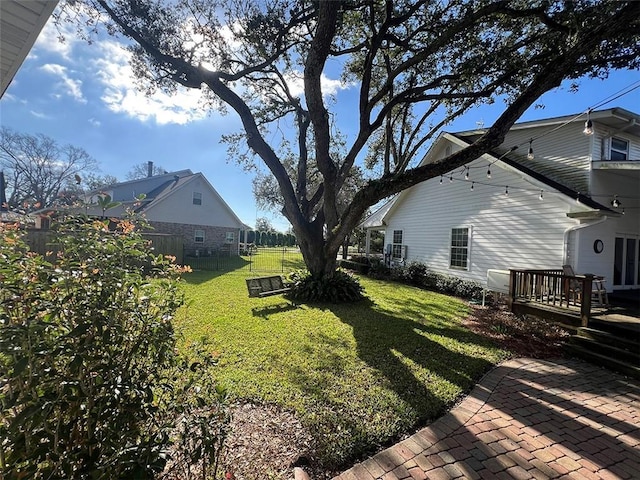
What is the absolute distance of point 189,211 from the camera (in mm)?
21734

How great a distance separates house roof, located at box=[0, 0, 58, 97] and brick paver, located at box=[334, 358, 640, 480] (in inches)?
204

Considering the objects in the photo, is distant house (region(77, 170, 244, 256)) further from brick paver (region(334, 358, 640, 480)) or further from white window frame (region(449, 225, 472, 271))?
brick paver (region(334, 358, 640, 480))

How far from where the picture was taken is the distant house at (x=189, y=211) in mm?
20312

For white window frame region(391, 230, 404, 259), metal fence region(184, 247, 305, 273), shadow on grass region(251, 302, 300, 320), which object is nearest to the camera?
shadow on grass region(251, 302, 300, 320)

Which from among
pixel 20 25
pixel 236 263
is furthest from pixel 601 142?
pixel 236 263

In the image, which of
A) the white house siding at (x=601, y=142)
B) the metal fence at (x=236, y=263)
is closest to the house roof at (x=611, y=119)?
the white house siding at (x=601, y=142)

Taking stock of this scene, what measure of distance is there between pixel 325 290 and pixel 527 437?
6519mm

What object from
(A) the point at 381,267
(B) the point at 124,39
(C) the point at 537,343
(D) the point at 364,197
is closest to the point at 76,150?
(B) the point at 124,39

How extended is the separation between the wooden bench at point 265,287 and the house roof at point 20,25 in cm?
643

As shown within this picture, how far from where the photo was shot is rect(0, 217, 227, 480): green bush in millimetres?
1462

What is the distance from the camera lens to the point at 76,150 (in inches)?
1209

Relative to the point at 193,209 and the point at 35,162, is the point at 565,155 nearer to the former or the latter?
the point at 193,209

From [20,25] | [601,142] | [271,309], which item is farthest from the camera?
[601,142]

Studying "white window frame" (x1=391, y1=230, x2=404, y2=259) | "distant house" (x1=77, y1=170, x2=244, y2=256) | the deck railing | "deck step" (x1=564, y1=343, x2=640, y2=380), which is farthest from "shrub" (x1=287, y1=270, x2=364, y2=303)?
"distant house" (x1=77, y1=170, x2=244, y2=256)
